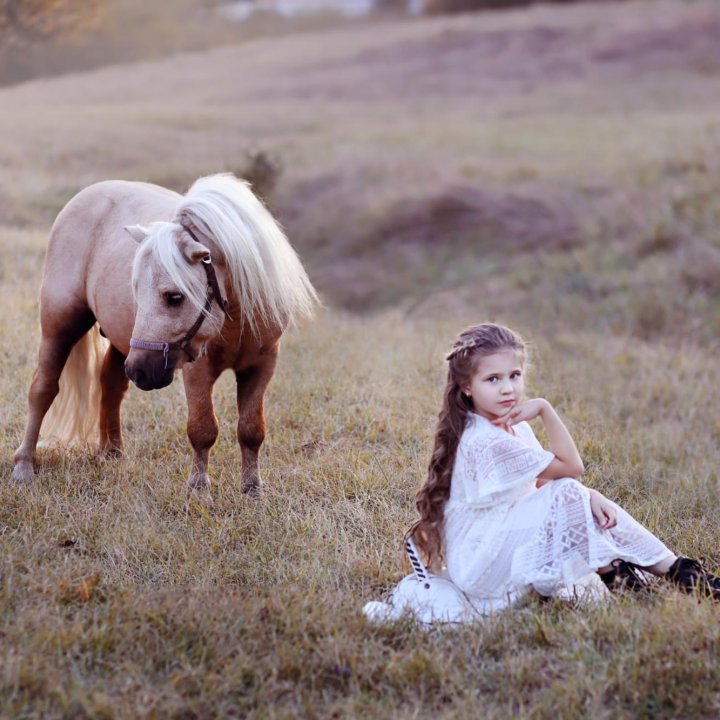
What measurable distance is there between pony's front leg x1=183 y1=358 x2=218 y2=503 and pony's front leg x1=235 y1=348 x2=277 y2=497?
0.19 m

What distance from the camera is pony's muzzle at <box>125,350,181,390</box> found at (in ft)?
13.8

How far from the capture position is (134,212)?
17.4 ft

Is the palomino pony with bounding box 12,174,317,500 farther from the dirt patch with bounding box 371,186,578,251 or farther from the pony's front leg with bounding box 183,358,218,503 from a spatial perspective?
the dirt patch with bounding box 371,186,578,251

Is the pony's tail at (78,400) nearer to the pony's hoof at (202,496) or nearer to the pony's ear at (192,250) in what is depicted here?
the pony's hoof at (202,496)

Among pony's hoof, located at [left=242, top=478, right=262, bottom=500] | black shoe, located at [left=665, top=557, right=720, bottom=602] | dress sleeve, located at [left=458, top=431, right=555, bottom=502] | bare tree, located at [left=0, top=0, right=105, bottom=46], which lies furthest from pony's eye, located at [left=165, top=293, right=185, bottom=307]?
bare tree, located at [left=0, top=0, right=105, bottom=46]

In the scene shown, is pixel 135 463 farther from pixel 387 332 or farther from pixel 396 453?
pixel 387 332

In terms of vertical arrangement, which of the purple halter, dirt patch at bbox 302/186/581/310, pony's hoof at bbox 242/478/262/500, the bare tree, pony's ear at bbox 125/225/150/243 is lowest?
dirt patch at bbox 302/186/581/310

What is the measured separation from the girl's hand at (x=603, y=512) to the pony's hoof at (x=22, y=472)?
309 cm

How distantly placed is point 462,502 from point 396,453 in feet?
6.07

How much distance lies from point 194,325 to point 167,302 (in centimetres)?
16

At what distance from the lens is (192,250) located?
13.9 ft

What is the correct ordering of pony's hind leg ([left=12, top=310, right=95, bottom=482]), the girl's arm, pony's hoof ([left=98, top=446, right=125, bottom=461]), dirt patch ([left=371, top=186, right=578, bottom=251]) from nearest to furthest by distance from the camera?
the girl's arm
pony's hind leg ([left=12, top=310, right=95, bottom=482])
pony's hoof ([left=98, top=446, right=125, bottom=461])
dirt patch ([left=371, top=186, right=578, bottom=251])

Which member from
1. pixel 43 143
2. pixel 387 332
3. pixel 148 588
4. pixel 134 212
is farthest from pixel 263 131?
pixel 148 588

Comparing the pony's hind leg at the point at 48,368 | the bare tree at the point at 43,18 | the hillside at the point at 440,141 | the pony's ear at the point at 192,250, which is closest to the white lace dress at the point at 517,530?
the pony's ear at the point at 192,250
